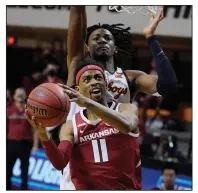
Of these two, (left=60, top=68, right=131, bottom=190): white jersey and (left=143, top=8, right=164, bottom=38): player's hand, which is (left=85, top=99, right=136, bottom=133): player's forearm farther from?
(left=143, top=8, right=164, bottom=38): player's hand

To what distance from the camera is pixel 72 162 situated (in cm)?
347

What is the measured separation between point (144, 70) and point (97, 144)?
2.19 meters

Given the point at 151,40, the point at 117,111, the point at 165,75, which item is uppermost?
the point at 151,40

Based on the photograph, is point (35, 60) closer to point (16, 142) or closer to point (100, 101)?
point (16, 142)

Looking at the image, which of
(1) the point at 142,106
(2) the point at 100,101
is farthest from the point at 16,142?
(2) the point at 100,101

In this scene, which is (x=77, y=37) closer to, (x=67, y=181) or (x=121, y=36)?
(x=121, y=36)

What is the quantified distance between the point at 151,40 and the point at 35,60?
13.9ft

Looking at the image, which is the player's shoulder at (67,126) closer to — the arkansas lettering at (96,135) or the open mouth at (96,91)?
the arkansas lettering at (96,135)

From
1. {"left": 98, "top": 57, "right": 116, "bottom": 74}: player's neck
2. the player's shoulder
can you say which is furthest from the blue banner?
the player's shoulder

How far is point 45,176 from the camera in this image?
20.6ft

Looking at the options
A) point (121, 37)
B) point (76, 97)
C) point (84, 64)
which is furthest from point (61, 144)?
point (121, 37)

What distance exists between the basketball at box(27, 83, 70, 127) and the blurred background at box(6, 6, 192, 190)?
4.36ft

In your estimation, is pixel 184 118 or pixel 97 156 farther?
pixel 184 118
